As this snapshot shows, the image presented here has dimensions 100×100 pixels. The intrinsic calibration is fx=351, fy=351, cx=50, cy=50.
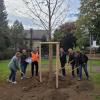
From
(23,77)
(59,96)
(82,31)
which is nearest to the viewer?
(59,96)

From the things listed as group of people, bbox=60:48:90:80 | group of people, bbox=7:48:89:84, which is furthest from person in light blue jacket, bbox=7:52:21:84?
group of people, bbox=60:48:90:80

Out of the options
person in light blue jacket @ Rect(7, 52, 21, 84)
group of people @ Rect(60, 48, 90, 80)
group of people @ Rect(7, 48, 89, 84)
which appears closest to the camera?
person in light blue jacket @ Rect(7, 52, 21, 84)

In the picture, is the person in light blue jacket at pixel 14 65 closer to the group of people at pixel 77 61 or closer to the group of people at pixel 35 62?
the group of people at pixel 35 62

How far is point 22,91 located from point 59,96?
2288mm

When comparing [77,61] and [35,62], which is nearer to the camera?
[77,61]

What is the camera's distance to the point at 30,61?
20469 mm

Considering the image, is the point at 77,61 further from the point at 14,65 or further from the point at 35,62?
the point at 14,65

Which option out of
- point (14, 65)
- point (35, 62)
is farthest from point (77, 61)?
point (14, 65)

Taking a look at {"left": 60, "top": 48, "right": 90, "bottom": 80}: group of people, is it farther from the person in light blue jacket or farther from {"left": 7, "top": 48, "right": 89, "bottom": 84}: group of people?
the person in light blue jacket

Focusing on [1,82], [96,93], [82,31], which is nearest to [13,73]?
[1,82]

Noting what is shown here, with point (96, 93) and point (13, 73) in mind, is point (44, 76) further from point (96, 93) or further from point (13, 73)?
point (96, 93)

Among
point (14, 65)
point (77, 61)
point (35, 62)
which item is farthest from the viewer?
point (35, 62)

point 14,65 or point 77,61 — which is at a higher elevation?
point 77,61

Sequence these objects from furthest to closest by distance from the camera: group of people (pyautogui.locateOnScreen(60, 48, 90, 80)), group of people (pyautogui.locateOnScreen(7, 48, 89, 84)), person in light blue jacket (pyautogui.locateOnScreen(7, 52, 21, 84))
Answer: group of people (pyautogui.locateOnScreen(60, 48, 90, 80)), group of people (pyautogui.locateOnScreen(7, 48, 89, 84)), person in light blue jacket (pyautogui.locateOnScreen(7, 52, 21, 84))
